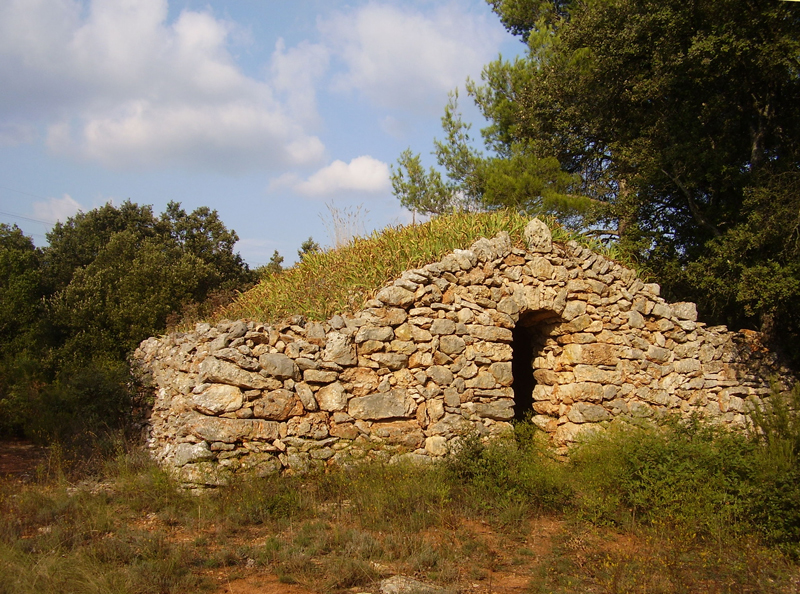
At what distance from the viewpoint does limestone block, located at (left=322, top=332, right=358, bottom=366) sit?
7.04 m

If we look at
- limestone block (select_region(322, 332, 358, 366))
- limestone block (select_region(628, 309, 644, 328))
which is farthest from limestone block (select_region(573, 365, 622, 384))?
limestone block (select_region(322, 332, 358, 366))

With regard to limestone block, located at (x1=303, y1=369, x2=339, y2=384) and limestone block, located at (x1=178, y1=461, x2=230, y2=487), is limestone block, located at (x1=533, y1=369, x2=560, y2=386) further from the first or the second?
limestone block, located at (x1=178, y1=461, x2=230, y2=487)

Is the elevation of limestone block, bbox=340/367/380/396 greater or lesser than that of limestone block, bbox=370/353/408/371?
lesser

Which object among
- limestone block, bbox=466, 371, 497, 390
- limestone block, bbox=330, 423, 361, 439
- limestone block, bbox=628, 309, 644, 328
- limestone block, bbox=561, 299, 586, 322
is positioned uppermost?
limestone block, bbox=561, 299, 586, 322

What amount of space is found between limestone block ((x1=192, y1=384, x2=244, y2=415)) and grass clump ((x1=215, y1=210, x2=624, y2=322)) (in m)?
1.55

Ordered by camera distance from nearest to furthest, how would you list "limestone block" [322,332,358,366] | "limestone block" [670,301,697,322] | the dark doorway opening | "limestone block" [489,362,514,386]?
"limestone block" [322,332,358,366] < "limestone block" [489,362,514,386] < "limestone block" [670,301,697,322] < the dark doorway opening

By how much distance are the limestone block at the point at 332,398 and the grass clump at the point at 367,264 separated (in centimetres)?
108

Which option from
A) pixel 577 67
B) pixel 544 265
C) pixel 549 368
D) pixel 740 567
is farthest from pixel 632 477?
pixel 577 67

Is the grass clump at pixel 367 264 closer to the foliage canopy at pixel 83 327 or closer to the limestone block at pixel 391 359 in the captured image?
the limestone block at pixel 391 359

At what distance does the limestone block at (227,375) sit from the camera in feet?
21.7

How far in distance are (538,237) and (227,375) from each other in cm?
475

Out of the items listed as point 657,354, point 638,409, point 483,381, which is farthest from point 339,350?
point 657,354

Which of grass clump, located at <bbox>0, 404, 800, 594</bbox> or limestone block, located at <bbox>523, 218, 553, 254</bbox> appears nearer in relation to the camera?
grass clump, located at <bbox>0, 404, 800, 594</bbox>

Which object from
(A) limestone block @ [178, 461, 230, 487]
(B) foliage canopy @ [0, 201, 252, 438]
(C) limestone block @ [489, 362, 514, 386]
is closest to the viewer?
(A) limestone block @ [178, 461, 230, 487]
